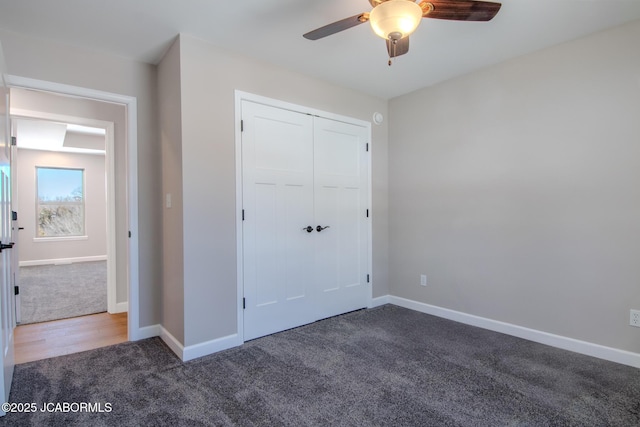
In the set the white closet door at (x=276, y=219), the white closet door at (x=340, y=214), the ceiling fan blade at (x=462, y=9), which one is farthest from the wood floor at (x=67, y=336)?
the ceiling fan blade at (x=462, y=9)

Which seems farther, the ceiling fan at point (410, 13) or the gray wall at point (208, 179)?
the gray wall at point (208, 179)

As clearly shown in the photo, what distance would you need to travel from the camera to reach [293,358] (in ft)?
8.17

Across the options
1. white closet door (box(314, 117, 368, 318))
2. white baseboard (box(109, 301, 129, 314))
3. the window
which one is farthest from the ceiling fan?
the window

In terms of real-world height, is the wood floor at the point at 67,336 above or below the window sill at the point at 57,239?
below

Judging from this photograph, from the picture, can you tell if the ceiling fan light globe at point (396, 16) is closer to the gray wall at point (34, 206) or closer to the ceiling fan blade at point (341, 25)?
the ceiling fan blade at point (341, 25)

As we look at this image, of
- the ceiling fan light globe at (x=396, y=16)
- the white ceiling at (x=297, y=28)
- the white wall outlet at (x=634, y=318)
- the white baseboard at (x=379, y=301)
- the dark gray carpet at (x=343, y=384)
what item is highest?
the white ceiling at (x=297, y=28)

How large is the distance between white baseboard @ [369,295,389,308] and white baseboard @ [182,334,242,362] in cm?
164

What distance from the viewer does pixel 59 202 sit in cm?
721

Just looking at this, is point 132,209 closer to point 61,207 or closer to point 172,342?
point 172,342

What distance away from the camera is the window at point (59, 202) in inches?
276

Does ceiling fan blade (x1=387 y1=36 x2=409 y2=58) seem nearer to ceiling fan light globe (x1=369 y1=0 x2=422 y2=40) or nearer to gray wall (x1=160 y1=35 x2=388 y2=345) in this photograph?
ceiling fan light globe (x1=369 y1=0 x2=422 y2=40)

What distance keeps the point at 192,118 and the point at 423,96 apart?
2.41m

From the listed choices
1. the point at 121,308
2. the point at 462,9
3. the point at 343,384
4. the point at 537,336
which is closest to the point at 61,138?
the point at 121,308

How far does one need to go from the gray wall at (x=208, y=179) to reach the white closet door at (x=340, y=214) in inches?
34.5
